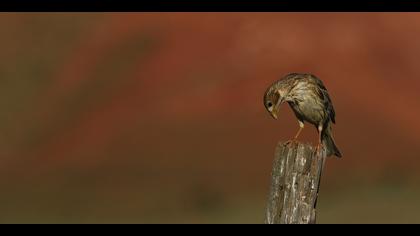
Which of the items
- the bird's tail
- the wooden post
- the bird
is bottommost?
the wooden post

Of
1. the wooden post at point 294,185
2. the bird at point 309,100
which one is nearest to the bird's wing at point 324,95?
the bird at point 309,100

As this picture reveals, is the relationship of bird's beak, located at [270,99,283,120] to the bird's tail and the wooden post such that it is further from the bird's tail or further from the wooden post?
the wooden post

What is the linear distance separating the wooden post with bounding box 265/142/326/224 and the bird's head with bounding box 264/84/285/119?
3314 millimetres

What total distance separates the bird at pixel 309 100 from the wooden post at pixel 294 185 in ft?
11.9

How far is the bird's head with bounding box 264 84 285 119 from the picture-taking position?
377 inches

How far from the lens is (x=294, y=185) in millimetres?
6105

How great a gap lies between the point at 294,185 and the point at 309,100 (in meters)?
4.34

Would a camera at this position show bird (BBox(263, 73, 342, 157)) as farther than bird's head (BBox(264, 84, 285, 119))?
Yes

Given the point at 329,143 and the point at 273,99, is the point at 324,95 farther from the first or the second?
the point at 273,99

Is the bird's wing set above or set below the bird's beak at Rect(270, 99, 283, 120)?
Answer: above

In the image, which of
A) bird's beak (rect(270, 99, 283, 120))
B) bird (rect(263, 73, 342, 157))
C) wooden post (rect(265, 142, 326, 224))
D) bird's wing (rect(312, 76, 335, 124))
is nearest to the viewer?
wooden post (rect(265, 142, 326, 224))

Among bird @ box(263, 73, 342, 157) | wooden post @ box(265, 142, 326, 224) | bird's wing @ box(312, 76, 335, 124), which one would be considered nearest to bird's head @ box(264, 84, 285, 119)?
bird @ box(263, 73, 342, 157)

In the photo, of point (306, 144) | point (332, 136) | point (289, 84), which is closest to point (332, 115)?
point (332, 136)

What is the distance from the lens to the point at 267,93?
966 centimetres
